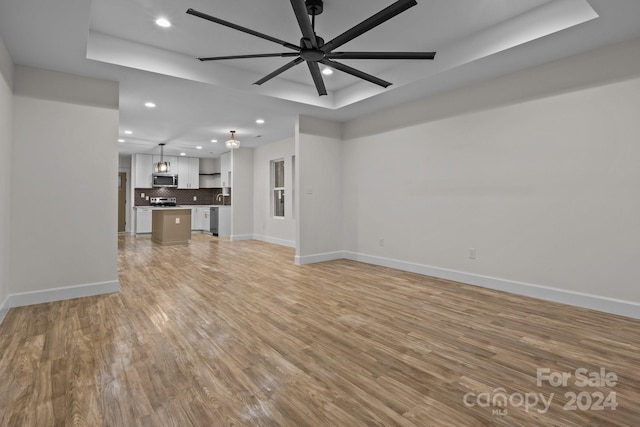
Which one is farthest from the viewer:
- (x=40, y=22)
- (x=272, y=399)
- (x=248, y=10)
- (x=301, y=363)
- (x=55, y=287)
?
(x=55, y=287)

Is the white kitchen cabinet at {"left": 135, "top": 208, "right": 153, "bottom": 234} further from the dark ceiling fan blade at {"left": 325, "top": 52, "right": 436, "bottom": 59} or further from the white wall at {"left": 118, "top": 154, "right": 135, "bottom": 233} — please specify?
the dark ceiling fan blade at {"left": 325, "top": 52, "right": 436, "bottom": 59}

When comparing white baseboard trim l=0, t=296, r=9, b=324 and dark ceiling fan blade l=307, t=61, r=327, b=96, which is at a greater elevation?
dark ceiling fan blade l=307, t=61, r=327, b=96

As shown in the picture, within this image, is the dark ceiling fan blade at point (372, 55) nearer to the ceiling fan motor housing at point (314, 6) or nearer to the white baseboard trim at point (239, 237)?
the ceiling fan motor housing at point (314, 6)

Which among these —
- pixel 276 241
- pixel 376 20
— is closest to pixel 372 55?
pixel 376 20

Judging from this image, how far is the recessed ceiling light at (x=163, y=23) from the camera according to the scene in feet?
10.0

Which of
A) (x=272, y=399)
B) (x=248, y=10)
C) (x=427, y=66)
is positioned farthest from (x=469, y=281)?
(x=248, y=10)

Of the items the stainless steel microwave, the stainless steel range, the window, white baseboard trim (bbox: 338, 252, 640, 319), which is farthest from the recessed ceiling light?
the stainless steel range

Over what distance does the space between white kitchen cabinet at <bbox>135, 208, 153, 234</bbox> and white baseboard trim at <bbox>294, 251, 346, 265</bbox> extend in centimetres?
661

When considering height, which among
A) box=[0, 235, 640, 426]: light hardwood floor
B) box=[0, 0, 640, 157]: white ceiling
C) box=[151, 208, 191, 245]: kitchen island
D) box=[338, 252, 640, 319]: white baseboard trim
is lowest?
box=[0, 235, 640, 426]: light hardwood floor

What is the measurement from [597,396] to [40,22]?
15.5 ft

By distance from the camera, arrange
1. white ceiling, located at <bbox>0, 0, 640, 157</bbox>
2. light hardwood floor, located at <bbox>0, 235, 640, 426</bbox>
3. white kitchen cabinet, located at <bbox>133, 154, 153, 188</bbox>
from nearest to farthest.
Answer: light hardwood floor, located at <bbox>0, 235, 640, 426</bbox>
white ceiling, located at <bbox>0, 0, 640, 157</bbox>
white kitchen cabinet, located at <bbox>133, 154, 153, 188</bbox>

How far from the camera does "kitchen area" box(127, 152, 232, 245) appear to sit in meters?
9.82

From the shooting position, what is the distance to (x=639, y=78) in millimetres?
2938

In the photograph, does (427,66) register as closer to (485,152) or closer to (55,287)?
(485,152)
